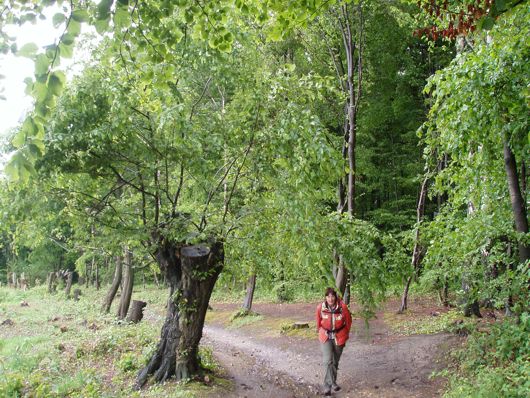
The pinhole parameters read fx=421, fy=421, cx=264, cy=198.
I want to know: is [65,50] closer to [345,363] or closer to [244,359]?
[345,363]

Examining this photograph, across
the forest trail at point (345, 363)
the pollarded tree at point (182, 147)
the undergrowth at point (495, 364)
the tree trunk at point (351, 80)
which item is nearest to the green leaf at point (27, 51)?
the pollarded tree at point (182, 147)

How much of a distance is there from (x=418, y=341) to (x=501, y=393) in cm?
440

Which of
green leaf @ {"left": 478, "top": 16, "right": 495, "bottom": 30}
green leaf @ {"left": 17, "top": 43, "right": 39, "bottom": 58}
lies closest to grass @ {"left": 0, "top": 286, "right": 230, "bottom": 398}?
green leaf @ {"left": 17, "top": 43, "right": 39, "bottom": 58}

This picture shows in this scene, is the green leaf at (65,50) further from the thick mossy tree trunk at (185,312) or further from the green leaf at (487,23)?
the thick mossy tree trunk at (185,312)

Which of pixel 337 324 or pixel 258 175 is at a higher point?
pixel 258 175

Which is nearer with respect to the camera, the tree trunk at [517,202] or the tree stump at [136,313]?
the tree trunk at [517,202]

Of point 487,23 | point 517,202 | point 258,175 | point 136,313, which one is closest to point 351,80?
Answer: point 258,175

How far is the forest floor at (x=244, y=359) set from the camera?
696cm

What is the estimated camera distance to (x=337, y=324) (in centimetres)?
730

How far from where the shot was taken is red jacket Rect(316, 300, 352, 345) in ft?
23.9

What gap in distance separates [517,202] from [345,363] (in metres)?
4.89

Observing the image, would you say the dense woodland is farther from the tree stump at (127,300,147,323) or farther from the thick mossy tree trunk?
the tree stump at (127,300,147,323)

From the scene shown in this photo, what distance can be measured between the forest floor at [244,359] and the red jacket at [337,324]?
95cm

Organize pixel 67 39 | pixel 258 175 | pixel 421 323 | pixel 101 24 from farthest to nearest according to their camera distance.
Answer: pixel 421 323, pixel 258 175, pixel 101 24, pixel 67 39
